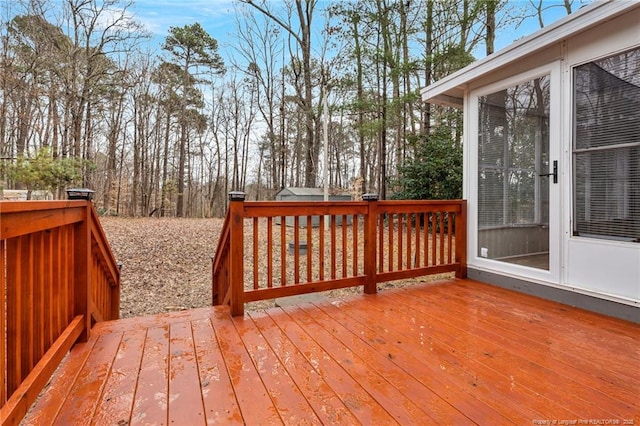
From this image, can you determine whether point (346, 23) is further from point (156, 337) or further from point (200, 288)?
point (156, 337)

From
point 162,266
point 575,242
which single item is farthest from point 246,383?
point 162,266

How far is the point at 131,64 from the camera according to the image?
1123cm

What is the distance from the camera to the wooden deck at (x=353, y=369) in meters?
1.31

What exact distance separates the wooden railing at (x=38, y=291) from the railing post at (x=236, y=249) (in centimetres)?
91

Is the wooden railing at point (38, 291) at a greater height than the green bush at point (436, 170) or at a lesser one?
lesser

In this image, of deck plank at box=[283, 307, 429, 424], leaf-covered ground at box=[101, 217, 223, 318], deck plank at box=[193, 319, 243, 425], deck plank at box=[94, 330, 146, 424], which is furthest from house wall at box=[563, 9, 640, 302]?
leaf-covered ground at box=[101, 217, 223, 318]

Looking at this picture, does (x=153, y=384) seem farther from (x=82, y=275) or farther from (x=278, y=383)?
(x=82, y=275)

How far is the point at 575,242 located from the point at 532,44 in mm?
1731

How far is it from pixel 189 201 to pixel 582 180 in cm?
1556

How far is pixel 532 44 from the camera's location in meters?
2.67

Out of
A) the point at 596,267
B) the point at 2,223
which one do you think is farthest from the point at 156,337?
the point at 596,267

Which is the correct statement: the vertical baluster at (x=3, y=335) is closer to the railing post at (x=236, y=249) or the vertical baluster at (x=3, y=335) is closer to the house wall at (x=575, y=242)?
the railing post at (x=236, y=249)

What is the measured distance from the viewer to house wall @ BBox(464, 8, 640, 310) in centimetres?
224

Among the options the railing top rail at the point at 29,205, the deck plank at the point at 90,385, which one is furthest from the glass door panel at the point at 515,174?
the railing top rail at the point at 29,205
